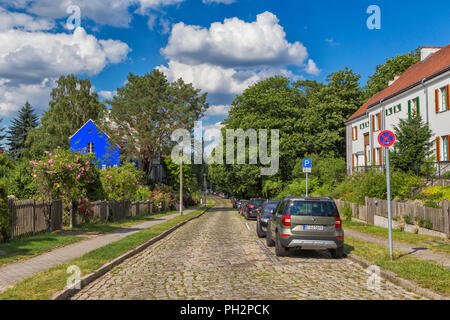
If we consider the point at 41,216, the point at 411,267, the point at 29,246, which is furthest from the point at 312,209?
the point at 41,216

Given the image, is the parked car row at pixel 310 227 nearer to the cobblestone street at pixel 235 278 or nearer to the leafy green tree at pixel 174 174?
the cobblestone street at pixel 235 278

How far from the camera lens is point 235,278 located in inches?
326

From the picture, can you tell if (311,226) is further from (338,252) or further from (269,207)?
(269,207)

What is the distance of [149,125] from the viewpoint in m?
47.0

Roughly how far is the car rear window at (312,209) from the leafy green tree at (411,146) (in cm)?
1483

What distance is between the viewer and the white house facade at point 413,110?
82.0ft

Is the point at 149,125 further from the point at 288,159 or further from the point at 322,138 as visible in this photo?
the point at 322,138

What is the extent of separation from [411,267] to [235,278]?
12.6 ft

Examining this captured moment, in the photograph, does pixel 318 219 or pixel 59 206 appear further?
pixel 59 206

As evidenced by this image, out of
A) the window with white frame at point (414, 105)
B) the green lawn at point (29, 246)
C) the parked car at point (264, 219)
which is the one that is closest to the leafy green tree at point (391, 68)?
the window with white frame at point (414, 105)

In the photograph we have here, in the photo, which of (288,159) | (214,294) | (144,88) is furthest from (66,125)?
(214,294)

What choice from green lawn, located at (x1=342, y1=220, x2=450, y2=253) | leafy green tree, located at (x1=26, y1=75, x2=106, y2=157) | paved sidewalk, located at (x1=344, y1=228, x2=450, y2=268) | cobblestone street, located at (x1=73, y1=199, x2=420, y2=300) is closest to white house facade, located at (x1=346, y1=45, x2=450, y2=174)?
green lawn, located at (x1=342, y1=220, x2=450, y2=253)
